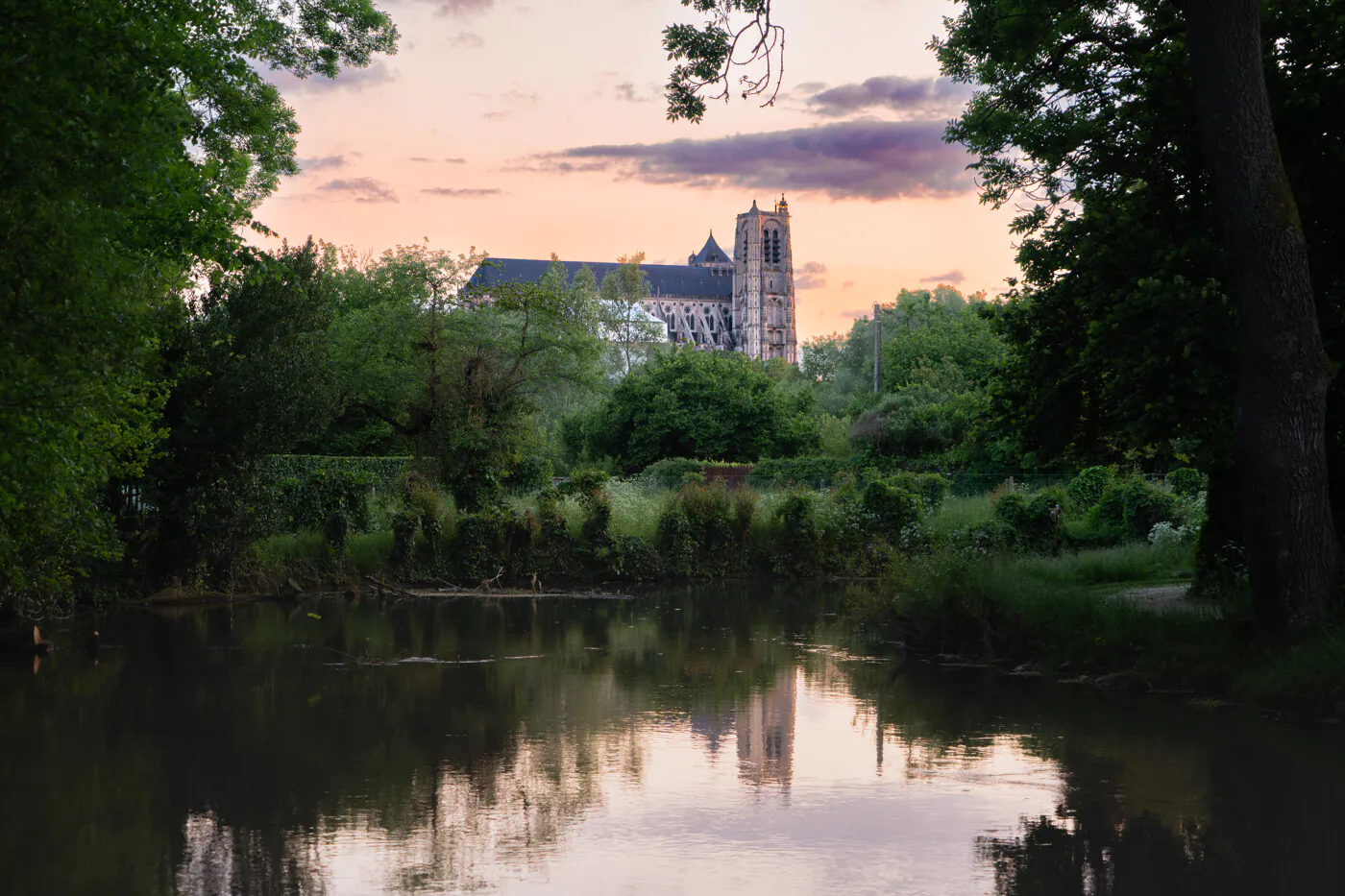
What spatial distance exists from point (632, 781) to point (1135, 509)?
17.6 metres

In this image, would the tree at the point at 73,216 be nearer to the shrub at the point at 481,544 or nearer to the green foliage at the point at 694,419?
the shrub at the point at 481,544

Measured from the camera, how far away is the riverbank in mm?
11258

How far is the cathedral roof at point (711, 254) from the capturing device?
19125 centimetres

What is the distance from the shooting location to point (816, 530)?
26.5 m

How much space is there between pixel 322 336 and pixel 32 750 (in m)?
14.7

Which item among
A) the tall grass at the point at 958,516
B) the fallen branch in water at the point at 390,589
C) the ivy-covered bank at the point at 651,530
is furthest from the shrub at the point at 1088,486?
the fallen branch in water at the point at 390,589

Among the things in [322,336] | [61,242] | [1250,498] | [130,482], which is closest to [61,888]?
[61,242]

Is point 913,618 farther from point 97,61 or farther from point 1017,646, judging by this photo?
point 97,61

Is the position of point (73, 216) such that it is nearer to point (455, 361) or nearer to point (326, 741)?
point (326, 741)

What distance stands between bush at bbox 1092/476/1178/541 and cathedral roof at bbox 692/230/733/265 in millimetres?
166954

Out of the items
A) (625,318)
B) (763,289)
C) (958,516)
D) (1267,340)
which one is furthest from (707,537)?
(763,289)

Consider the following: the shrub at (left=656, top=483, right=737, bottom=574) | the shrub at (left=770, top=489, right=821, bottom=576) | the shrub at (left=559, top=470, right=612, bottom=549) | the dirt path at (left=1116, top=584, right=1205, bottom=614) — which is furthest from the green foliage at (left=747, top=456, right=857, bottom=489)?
the dirt path at (left=1116, top=584, right=1205, bottom=614)

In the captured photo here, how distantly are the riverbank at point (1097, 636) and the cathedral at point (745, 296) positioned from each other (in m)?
152

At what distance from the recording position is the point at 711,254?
7559 inches
